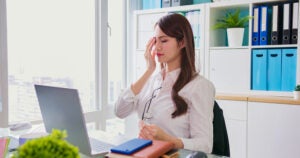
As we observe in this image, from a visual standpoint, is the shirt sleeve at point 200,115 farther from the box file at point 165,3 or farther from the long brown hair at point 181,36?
the box file at point 165,3

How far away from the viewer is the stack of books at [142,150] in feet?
3.09

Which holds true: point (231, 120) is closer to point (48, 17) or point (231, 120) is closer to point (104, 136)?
point (104, 136)

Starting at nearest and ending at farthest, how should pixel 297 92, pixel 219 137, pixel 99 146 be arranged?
1. pixel 99 146
2. pixel 219 137
3. pixel 297 92

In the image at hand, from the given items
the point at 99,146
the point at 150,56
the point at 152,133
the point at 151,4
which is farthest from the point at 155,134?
the point at 151,4

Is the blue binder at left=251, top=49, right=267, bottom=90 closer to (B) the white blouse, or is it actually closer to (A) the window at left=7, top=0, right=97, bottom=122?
(B) the white blouse

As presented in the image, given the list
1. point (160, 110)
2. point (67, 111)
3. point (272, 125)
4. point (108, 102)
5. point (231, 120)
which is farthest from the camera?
point (108, 102)

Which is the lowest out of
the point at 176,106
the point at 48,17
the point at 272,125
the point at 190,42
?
the point at 272,125

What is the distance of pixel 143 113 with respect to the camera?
159 centimetres

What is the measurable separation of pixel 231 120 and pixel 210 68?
516 mm

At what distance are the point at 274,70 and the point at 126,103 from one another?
1406 millimetres

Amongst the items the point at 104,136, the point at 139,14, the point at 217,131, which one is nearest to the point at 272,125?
the point at 217,131

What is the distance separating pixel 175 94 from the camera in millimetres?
1497

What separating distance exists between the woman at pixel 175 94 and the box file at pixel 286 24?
1.22m

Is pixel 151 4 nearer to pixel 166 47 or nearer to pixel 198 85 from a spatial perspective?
pixel 166 47
